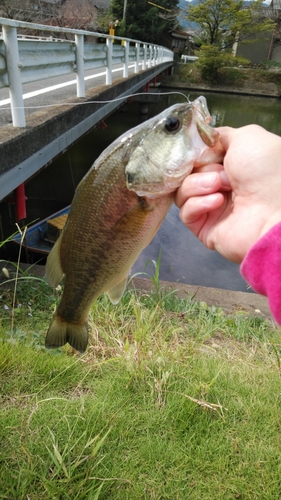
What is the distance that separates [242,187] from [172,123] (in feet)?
1.31

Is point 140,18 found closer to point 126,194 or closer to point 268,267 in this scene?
point 126,194

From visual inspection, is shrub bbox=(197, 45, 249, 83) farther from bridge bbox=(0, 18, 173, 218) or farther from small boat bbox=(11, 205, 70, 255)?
small boat bbox=(11, 205, 70, 255)

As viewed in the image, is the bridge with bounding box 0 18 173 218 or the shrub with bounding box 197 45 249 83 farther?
the shrub with bounding box 197 45 249 83

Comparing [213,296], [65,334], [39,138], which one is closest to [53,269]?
[65,334]

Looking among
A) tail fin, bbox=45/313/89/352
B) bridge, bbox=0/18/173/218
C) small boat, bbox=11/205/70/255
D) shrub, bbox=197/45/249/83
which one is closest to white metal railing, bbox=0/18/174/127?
bridge, bbox=0/18/173/218

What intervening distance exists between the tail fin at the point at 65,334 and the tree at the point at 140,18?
35760mm

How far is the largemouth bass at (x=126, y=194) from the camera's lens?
1.42 m

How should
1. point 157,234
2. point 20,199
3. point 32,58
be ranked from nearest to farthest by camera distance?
point 32,58
point 20,199
point 157,234

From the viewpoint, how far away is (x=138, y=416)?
2.52 meters

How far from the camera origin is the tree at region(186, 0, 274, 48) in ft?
103

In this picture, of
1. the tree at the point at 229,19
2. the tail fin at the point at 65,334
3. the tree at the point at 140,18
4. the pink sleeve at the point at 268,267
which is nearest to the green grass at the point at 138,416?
the tail fin at the point at 65,334

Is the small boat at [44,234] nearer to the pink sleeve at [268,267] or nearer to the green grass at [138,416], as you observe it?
the green grass at [138,416]

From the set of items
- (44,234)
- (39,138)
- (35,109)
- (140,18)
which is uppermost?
(140,18)

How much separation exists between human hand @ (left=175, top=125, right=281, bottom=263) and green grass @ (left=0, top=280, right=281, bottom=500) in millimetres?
1359
